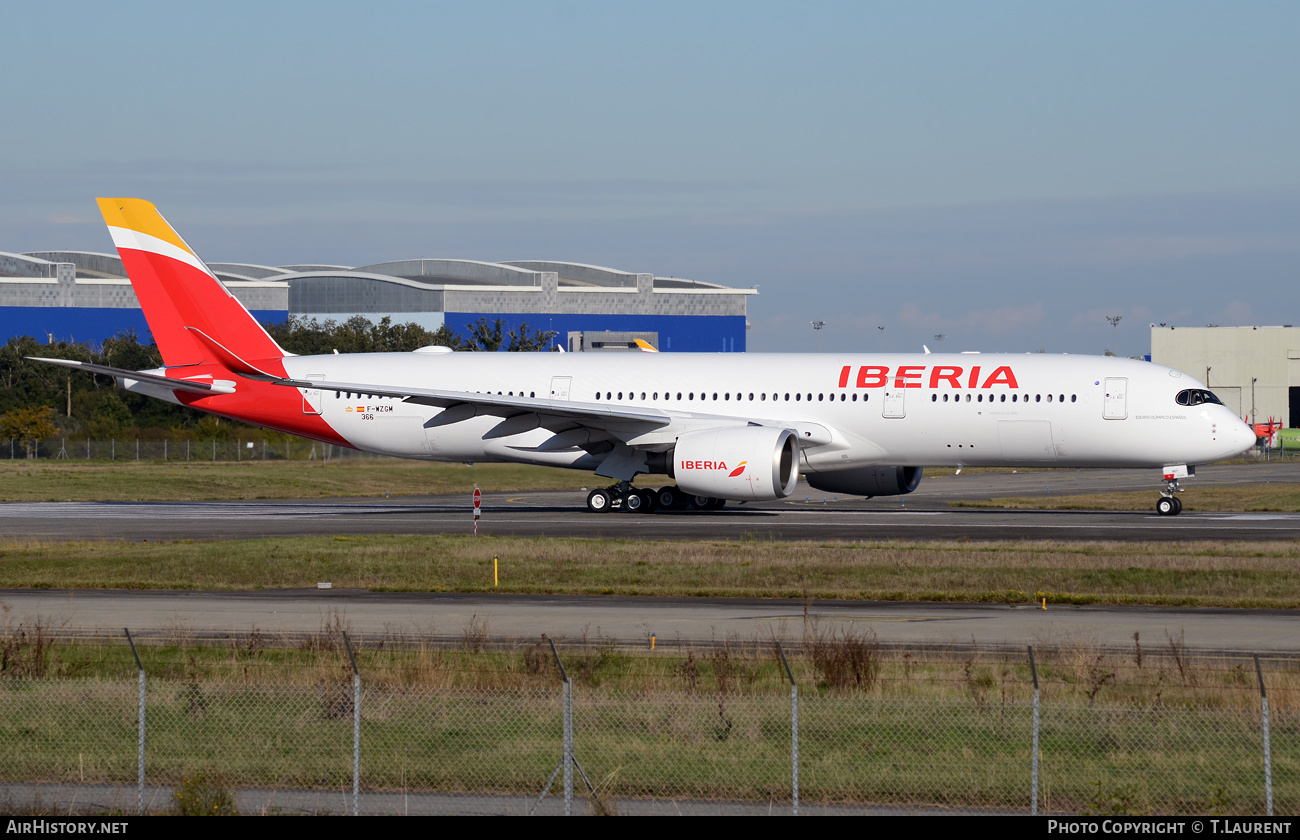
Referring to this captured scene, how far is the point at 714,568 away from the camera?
29.0 m

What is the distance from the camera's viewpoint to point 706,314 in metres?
148

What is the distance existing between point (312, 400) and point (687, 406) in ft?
40.1

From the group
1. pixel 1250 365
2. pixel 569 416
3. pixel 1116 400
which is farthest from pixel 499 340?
pixel 1116 400

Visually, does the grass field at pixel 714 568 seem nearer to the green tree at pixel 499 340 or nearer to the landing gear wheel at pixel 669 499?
the landing gear wheel at pixel 669 499

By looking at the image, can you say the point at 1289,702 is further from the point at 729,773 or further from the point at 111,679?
the point at 111,679

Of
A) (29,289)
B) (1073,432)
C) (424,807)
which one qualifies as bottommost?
(424,807)

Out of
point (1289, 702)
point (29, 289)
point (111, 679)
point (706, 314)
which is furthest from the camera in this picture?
point (706, 314)

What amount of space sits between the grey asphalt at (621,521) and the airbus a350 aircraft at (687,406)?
5.34ft

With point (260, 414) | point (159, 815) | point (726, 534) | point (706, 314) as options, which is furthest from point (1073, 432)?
point (706, 314)

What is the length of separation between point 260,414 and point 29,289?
96.0m

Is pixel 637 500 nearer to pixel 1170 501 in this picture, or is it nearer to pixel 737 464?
pixel 737 464

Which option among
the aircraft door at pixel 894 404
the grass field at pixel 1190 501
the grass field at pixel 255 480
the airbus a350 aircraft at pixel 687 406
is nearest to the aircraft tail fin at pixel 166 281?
the airbus a350 aircraft at pixel 687 406

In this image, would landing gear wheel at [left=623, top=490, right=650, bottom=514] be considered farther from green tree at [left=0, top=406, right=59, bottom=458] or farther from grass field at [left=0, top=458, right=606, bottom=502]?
green tree at [left=0, top=406, right=59, bottom=458]

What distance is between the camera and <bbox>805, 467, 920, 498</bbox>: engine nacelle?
4447 centimetres
